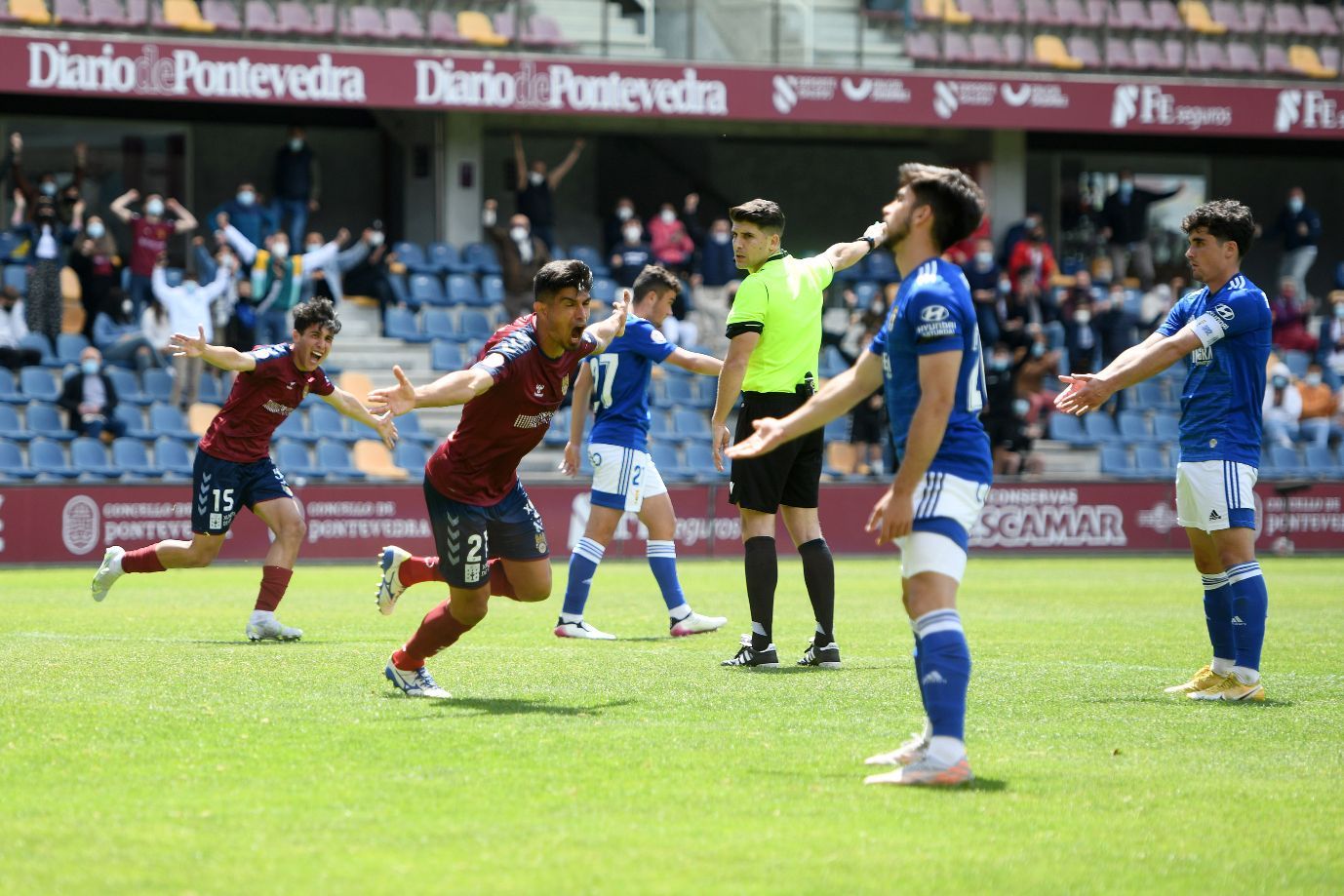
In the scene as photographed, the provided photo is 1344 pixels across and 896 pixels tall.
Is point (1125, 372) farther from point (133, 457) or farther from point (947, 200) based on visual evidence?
point (133, 457)

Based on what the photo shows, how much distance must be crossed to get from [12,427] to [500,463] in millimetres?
16330

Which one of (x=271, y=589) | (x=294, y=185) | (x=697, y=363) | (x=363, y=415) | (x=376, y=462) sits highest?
(x=294, y=185)

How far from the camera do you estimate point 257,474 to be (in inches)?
449

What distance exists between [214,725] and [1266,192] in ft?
111

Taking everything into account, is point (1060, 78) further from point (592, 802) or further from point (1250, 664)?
point (592, 802)

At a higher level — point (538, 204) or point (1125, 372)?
point (538, 204)

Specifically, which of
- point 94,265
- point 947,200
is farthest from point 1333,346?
point 947,200

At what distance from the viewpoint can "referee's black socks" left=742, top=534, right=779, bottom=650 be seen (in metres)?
9.52

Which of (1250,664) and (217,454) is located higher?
(217,454)

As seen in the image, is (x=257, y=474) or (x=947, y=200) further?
(x=257, y=474)

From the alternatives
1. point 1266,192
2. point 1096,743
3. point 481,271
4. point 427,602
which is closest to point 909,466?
point 1096,743

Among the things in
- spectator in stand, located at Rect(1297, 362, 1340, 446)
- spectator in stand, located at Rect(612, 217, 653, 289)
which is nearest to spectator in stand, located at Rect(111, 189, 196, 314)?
spectator in stand, located at Rect(612, 217, 653, 289)

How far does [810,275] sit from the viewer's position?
1002 cm

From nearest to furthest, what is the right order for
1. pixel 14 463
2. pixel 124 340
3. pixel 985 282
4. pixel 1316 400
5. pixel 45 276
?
pixel 14 463 → pixel 45 276 → pixel 124 340 → pixel 985 282 → pixel 1316 400
